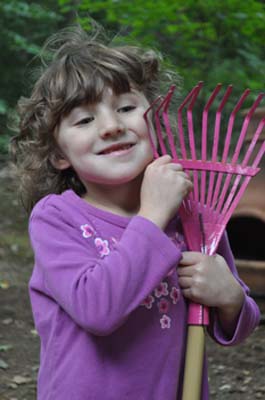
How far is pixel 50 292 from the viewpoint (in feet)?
5.20

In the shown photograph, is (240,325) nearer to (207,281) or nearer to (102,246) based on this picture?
(207,281)

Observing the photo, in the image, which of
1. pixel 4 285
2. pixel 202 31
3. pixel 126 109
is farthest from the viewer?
pixel 202 31

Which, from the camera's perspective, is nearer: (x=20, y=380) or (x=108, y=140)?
(x=108, y=140)

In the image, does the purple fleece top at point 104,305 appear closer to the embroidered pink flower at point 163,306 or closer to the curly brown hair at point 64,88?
the embroidered pink flower at point 163,306

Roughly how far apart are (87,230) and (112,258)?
149mm

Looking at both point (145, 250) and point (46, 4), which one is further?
point (46, 4)

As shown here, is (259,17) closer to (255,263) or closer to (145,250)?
(255,263)

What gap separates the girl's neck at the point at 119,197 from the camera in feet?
5.58

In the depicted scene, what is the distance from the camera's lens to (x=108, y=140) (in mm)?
1623

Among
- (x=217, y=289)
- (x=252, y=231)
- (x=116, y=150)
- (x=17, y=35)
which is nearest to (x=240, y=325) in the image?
(x=217, y=289)

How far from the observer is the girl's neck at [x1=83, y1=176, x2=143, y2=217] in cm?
170

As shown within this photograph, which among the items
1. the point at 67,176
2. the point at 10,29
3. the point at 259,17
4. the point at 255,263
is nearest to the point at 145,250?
the point at 67,176

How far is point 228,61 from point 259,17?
142 cm

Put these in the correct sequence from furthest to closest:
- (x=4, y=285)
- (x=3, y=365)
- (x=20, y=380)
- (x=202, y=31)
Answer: (x=202, y=31) → (x=4, y=285) → (x=3, y=365) → (x=20, y=380)
